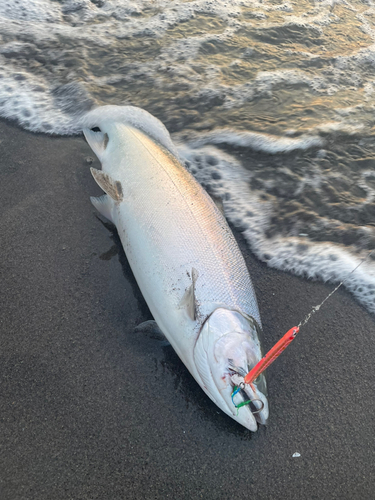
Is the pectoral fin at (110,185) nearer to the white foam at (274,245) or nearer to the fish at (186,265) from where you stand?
the fish at (186,265)

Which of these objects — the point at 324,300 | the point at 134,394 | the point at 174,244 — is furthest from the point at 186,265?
the point at 324,300

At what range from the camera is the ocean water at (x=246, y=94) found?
3256mm

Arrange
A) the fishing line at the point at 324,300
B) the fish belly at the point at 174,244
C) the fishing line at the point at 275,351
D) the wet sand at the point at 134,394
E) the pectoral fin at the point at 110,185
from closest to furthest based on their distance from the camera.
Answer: the fishing line at the point at 275,351 → the wet sand at the point at 134,394 → the fish belly at the point at 174,244 → the fishing line at the point at 324,300 → the pectoral fin at the point at 110,185

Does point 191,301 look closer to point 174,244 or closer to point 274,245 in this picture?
point 174,244

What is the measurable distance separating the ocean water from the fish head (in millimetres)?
1017

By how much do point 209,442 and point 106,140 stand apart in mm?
2585

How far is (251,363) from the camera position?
2025 mm

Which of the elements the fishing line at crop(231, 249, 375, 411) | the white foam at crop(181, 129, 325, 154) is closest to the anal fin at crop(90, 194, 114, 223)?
the white foam at crop(181, 129, 325, 154)

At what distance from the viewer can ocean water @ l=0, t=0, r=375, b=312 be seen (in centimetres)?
326

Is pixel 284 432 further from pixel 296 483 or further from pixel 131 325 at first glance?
pixel 131 325

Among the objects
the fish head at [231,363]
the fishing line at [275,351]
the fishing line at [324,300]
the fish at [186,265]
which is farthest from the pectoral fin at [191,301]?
the fishing line at [324,300]

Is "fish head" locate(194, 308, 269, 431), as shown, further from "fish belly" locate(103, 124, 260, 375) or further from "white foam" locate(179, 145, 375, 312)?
"white foam" locate(179, 145, 375, 312)

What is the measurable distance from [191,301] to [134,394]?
0.69 m

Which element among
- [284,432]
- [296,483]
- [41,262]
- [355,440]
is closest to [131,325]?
[41,262]
